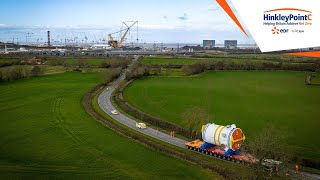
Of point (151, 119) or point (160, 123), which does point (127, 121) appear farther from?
point (160, 123)

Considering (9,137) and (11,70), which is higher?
(11,70)

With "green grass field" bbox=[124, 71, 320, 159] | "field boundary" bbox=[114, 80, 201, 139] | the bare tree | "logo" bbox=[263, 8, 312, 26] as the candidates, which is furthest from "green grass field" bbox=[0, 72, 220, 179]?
"logo" bbox=[263, 8, 312, 26]

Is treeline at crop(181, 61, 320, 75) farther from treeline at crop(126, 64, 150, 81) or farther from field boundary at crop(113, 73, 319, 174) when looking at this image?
field boundary at crop(113, 73, 319, 174)

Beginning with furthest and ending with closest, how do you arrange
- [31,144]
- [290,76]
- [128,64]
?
[128,64] → [290,76] → [31,144]

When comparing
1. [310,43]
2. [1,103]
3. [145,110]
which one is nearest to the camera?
[310,43]

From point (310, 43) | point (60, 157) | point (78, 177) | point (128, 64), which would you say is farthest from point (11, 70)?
point (310, 43)

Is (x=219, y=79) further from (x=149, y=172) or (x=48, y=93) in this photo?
(x=149, y=172)

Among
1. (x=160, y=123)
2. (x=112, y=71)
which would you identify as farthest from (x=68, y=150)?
(x=112, y=71)

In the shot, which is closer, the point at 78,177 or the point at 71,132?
the point at 78,177
